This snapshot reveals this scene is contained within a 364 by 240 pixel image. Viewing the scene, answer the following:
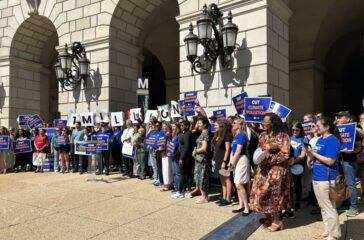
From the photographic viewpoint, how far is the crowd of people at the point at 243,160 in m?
4.58

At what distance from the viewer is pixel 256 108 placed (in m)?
6.86

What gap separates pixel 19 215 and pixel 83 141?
15.4 feet

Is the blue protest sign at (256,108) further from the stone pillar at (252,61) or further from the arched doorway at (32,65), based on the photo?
the arched doorway at (32,65)

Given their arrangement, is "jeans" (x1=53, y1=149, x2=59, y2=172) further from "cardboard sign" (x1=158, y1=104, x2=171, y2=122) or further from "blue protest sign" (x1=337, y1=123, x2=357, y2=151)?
"blue protest sign" (x1=337, y1=123, x2=357, y2=151)

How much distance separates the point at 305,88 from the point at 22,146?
1167cm

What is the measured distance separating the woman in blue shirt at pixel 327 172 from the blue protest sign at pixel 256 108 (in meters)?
2.23

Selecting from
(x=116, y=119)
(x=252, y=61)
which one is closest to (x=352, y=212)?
(x=252, y=61)

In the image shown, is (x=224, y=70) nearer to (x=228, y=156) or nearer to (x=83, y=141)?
(x=228, y=156)

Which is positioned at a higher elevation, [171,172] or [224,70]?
[224,70]

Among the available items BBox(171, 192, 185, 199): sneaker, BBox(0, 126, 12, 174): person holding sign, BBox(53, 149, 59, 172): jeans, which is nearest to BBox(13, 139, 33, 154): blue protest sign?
BBox(0, 126, 12, 174): person holding sign

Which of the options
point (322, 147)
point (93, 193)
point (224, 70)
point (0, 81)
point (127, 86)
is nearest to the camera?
point (322, 147)

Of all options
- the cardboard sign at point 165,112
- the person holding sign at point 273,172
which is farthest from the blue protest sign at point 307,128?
the cardboard sign at point 165,112

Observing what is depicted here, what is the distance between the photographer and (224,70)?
29.9 ft

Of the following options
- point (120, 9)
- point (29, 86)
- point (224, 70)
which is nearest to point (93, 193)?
point (224, 70)
